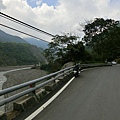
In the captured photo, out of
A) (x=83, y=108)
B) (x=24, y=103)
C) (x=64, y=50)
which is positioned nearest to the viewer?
(x=24, y=103)

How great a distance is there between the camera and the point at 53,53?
127ft

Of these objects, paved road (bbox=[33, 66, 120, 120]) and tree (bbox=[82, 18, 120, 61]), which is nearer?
paved road (bbox=[33, 66, 120, 120])

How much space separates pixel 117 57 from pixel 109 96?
225 ft

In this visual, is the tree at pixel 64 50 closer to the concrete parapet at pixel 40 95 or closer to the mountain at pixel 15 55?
the concrete parapet at pixel 40 95

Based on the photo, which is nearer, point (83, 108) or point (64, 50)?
point (83, 108)

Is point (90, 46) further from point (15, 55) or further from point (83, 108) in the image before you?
point (15, 55)

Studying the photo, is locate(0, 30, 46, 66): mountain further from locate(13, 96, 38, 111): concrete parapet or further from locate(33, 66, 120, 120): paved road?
locate(13, 96, 38, 111): concrete parapet

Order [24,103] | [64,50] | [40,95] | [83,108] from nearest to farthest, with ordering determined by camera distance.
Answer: [24,103]
[83,108]
[40,95]
[64,50]

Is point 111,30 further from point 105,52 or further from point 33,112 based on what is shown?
point 33,112

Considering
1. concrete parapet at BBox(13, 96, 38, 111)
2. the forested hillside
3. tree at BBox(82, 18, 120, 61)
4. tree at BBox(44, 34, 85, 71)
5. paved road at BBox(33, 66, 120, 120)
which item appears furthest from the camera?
the forested hillside

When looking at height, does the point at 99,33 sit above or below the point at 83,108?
above

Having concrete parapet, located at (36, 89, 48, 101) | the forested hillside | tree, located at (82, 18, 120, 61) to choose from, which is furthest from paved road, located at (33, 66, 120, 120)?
the forested hillside

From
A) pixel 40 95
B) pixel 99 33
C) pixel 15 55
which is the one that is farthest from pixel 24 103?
pixel 15 55

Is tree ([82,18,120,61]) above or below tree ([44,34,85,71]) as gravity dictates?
above
